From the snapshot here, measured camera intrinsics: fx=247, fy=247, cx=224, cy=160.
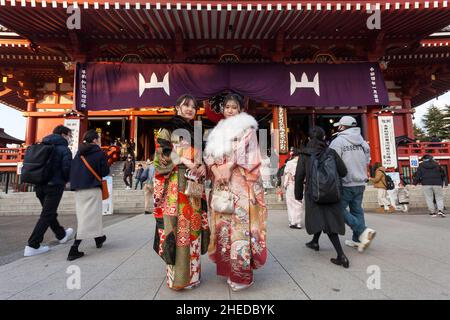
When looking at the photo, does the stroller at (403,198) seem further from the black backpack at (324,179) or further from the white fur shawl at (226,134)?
the white fur shawl at (226,134)

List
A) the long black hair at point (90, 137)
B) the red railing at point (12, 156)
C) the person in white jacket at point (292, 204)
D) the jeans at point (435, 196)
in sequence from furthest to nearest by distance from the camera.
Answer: the red railing at point (12, 156), the jeans at point (435, 196), the person in white jacket at point (292, 204), the long black hair at point (90, 137)

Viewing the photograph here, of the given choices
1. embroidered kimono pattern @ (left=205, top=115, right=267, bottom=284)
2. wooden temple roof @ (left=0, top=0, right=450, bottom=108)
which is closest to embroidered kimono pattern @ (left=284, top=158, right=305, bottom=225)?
embroidered kimono pattern @ (left=205, top=115, right=267, bottom=284)

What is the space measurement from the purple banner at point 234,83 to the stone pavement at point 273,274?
5.63m

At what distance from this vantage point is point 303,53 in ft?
32.0

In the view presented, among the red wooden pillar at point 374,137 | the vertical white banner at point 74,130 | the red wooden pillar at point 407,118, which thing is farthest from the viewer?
the red wooden pillar at point 407,118

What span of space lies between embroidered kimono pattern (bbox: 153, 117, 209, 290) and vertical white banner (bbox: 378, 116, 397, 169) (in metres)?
8.51

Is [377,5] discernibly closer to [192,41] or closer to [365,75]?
[365,75]

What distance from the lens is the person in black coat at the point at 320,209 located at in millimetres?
2682

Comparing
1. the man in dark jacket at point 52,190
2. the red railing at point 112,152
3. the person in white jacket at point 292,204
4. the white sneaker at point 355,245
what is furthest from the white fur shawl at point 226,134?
the red railing at point 112,152

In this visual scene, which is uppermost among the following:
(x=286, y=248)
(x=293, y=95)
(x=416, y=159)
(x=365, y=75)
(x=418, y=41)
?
(x=418, y=41)

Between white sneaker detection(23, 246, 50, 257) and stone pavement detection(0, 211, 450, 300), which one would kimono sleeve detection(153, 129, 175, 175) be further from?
white sneaker detection(23, 246, 50, 257)

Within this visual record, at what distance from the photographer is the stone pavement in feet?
6.55

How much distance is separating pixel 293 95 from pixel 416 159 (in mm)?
5410
